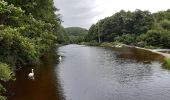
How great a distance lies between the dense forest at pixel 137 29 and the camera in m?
105

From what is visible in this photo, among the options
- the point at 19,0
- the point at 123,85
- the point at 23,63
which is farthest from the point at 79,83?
the point at 23,63

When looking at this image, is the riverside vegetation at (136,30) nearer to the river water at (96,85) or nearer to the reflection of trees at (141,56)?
Result: the reflection of trees at (141,56)

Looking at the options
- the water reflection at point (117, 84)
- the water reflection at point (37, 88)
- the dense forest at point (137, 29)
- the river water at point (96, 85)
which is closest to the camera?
the water reflection at point (117, 84)

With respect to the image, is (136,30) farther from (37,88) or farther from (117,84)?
(37,88)

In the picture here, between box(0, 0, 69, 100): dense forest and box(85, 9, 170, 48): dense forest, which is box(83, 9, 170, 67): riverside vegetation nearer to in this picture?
box(85, 9, 170, 48): dense forest

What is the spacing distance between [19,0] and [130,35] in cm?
10061

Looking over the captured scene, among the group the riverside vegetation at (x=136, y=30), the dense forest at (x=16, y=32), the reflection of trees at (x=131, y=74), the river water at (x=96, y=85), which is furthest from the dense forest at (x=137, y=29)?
the dense forest at (x=16, y=32)

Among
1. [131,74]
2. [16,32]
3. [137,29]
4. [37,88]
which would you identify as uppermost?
[137,29]

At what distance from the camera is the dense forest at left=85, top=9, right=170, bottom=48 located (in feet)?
344

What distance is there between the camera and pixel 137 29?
5300 inches

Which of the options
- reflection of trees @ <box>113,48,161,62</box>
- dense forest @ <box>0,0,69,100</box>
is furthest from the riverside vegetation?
dense forest @ <box>0,0,69,100</box>

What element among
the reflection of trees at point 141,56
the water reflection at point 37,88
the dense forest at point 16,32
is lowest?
the water reflection at point 37,88

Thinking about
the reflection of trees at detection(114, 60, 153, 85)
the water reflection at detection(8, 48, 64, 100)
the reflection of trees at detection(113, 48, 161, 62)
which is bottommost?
the water reflection at detection(8, 48, 64, 100)

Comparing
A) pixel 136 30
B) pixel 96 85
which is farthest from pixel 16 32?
pixel 136 30
